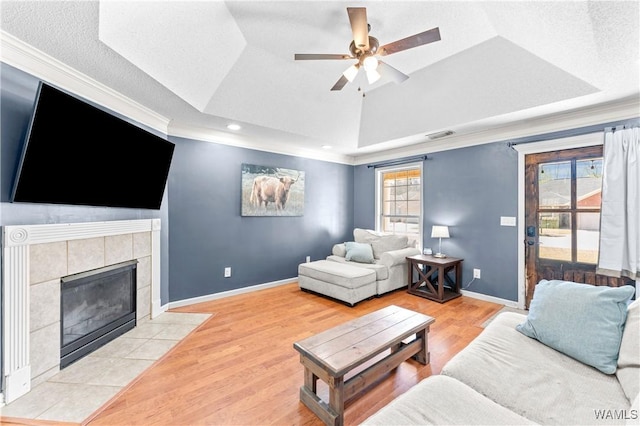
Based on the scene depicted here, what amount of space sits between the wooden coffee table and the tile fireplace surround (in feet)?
6.20

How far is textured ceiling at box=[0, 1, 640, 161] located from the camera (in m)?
1.83

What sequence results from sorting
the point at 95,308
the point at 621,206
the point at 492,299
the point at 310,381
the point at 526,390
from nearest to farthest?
1. the point at 526,390
2. the point at 310,381
3. the point at 95,308
4. the point at 621,206
5. the point at 492,299

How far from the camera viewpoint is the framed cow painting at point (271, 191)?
411 cm

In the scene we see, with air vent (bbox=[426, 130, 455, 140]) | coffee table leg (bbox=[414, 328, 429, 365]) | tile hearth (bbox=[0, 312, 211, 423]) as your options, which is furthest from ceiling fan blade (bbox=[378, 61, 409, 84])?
tile hearth (bbox=[0, 312, 211, 423])

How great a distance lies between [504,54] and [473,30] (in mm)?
435

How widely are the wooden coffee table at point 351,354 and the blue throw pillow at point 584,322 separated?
0.78m

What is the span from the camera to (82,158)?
7.05ft

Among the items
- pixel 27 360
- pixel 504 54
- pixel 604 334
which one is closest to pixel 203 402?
pixel 27 360

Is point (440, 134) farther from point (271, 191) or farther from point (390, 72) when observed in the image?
point (271, 191)

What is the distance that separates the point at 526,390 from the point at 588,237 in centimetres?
282

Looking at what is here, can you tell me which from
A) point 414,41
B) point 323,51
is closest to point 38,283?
point 323,51

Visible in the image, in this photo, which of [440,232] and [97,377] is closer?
[97,377]

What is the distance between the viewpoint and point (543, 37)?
2.06 metres

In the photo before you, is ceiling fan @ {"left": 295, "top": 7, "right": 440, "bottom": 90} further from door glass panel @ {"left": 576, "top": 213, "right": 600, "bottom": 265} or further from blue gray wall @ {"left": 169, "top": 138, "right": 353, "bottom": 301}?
door glass panel @ {"left": 576, "top": 213, "right": 600, "bottom": 265}
